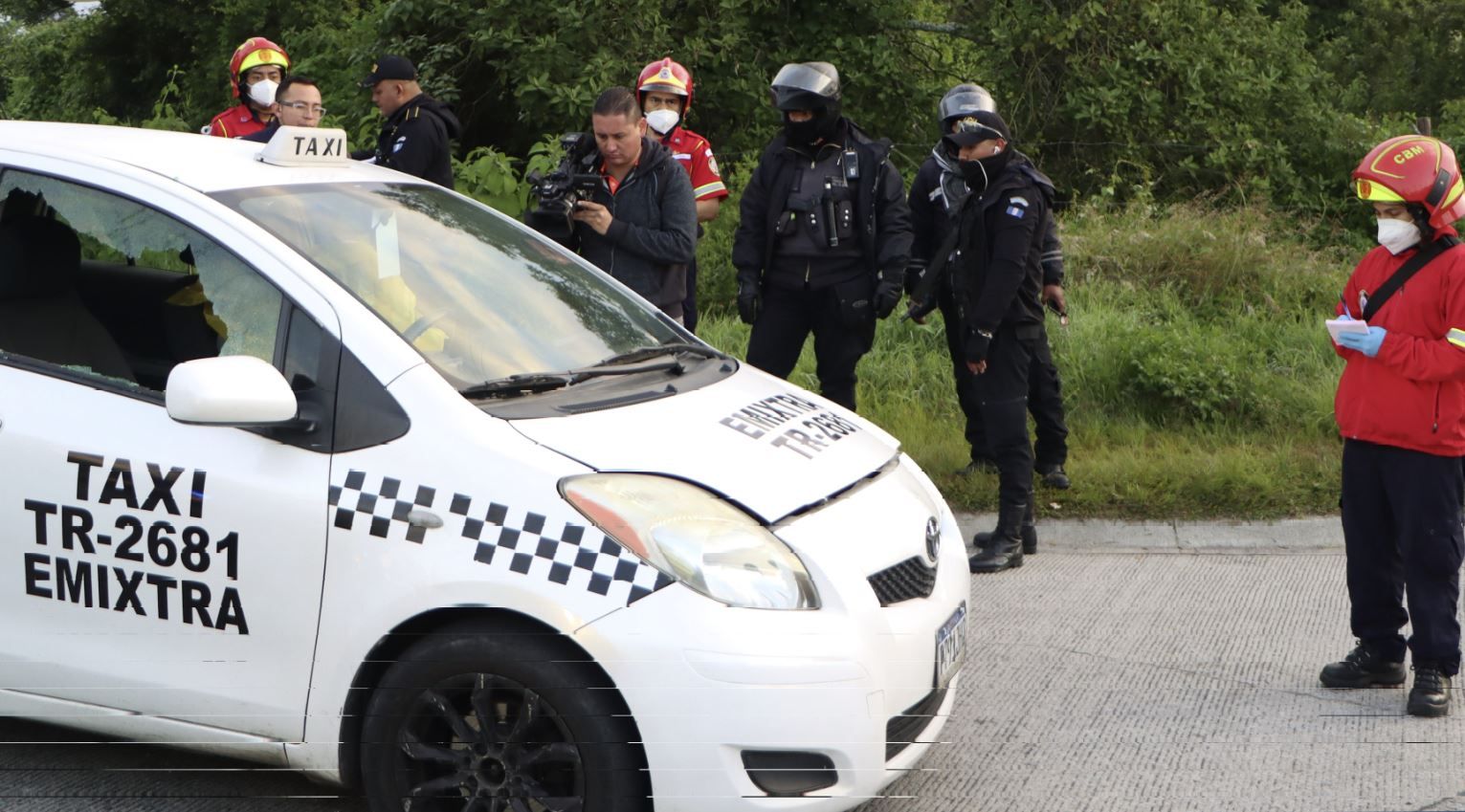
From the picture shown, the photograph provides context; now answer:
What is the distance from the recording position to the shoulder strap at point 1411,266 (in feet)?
14.7

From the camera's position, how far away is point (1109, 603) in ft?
18.9

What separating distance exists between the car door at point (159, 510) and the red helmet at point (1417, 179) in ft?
9.64

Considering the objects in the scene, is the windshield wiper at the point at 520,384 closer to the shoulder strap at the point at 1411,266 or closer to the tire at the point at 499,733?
the tire at the point at 499,733

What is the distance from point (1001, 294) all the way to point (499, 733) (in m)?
3.43

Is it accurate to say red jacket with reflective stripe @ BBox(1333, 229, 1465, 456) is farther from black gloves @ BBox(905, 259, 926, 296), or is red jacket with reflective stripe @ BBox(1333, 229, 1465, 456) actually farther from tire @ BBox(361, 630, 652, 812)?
black gloves @ BBox(905, 259, 926, 296)

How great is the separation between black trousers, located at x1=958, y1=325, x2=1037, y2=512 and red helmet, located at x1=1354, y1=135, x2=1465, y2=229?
1.99 m

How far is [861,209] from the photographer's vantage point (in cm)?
662

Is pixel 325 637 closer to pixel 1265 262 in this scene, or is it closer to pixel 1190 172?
pixel 1265 262

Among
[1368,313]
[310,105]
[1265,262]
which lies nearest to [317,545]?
[1368,313]

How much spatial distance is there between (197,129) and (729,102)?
8506 millimetres

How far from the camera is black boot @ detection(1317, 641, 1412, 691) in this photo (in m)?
4.75

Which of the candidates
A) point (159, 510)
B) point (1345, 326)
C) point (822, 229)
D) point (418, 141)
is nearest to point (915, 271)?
point (822, 229)

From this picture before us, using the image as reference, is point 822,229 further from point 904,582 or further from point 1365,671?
point 904,582

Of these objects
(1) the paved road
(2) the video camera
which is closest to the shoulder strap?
(1) the paved road
